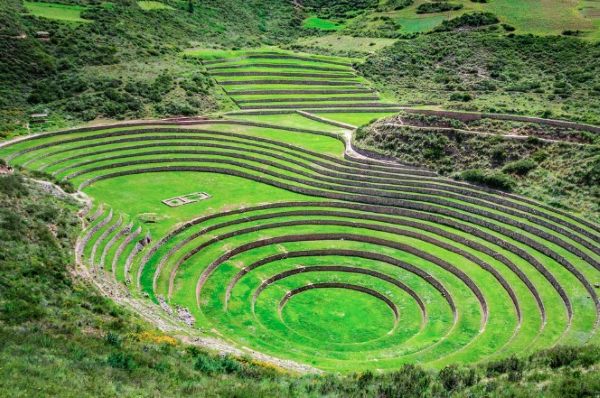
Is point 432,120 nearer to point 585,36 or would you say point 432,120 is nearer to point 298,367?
point 298,367

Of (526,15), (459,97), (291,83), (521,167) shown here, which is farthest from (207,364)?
(526,15)

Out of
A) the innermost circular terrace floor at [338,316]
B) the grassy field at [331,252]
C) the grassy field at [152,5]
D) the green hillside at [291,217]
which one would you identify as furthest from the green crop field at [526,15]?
the innermost circular terrace floor at [338,316]

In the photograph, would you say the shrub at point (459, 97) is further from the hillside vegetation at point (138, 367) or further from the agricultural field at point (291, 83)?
the hillside vegetation at point (138, 367)

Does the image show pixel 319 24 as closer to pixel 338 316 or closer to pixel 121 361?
pixel 338 316

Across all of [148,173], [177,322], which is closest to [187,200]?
[148,173]

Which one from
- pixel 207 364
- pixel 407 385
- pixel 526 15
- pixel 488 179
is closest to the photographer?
pixel 407 385

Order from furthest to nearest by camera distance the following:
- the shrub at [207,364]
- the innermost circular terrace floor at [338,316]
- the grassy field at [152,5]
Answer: the grassy field at [152,5] → the innermost circular terrace floor at [338,316] → the shrub at [207,364]

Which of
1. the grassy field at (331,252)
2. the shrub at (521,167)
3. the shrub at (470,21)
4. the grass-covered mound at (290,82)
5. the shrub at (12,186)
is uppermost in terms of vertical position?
the shrub at (470,21)
